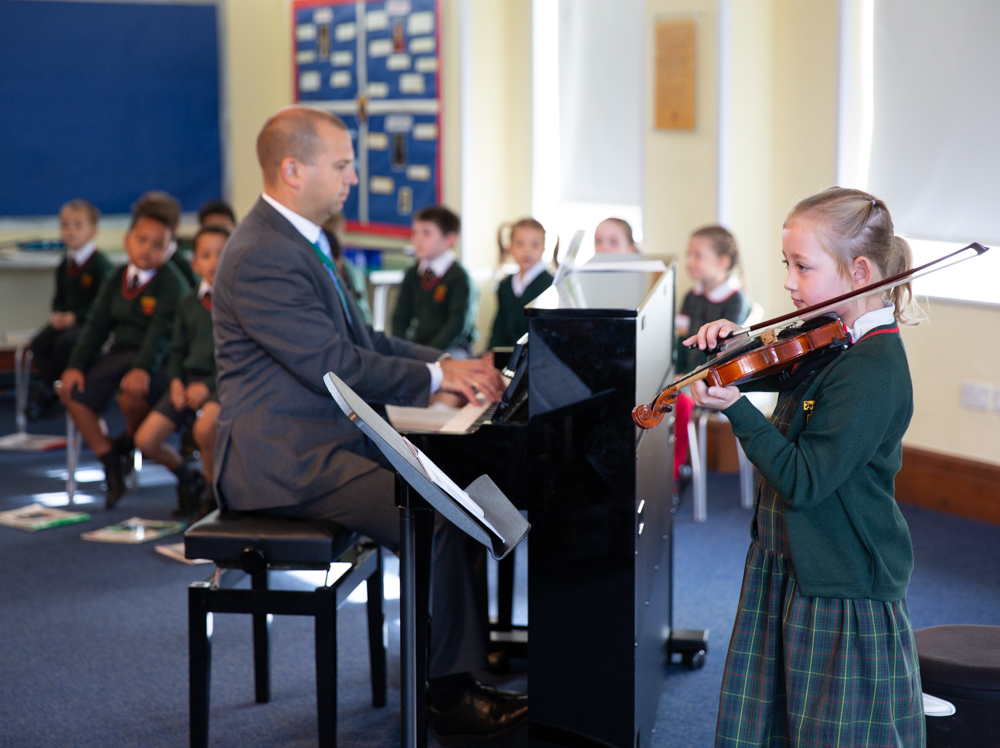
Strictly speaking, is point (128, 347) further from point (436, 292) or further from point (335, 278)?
point (335, 278)

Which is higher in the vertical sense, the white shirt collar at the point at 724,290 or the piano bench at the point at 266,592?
the white shirt collar at the point at 724,290

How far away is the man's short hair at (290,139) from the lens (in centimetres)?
265

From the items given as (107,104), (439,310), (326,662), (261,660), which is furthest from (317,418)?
(107,104)

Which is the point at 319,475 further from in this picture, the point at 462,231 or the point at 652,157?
the point at 462,231

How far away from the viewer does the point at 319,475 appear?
243 cm

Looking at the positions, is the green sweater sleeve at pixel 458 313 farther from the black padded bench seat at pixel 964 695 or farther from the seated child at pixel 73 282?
the black padded bench seat at pixel 964 695

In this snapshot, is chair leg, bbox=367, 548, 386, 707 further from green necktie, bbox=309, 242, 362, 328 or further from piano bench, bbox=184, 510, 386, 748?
green necktie, bbox=309, 242, 362, 328

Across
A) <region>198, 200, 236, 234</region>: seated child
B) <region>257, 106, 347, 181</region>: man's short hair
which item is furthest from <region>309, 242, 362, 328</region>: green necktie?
<region>198, 200, 236, 234</region>: seated child

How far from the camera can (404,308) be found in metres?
5.11

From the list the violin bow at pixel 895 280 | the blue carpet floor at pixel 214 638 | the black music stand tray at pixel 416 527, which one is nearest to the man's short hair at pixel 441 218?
the blue carpet floor at pixel 214 638

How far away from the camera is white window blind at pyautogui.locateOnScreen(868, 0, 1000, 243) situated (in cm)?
396

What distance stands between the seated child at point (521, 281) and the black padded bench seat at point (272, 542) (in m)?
2.50

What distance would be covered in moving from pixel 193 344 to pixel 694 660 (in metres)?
2.39

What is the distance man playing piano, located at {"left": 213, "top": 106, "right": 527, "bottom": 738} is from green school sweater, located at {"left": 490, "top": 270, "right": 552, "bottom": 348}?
220cm
